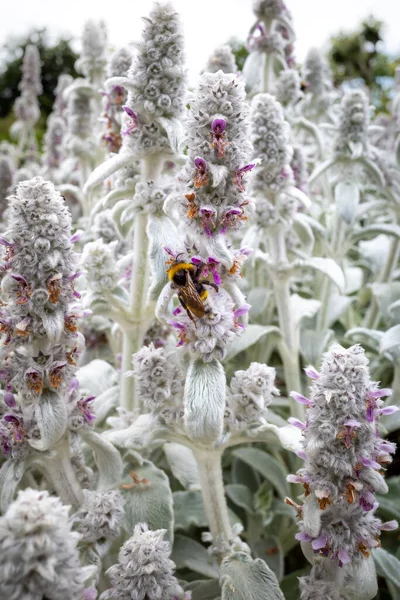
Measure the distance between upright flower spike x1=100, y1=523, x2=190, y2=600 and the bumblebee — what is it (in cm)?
57

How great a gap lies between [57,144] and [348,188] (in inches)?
107

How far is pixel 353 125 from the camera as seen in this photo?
2.93 m

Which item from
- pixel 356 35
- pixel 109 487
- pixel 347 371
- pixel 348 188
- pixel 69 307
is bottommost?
pixel 109 487

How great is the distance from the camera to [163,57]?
178 centimetres

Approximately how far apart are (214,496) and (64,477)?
1.55 feet

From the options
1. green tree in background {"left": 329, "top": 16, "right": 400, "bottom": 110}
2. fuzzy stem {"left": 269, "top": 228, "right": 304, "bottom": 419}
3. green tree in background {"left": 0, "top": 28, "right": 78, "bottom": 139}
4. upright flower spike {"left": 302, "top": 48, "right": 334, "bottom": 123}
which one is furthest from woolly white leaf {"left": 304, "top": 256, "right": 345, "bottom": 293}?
green tree in background {"left": 0, "top": 28, "right": 78, "bottom": 139}

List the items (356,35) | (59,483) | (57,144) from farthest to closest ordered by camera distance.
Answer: (356,35) → (57,144) → (59,483)

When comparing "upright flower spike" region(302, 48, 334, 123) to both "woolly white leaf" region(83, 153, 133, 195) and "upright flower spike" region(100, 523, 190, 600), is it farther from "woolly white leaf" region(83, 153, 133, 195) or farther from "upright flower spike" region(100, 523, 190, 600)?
"upright flower spike" region(100, 523, 190, 600)

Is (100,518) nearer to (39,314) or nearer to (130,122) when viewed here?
(39,314)

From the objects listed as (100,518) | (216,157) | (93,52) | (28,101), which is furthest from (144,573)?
(28,101)

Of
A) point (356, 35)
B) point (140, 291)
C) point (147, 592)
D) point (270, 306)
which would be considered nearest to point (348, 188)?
point (270, 306)

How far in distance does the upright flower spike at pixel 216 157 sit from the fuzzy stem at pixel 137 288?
0.35m

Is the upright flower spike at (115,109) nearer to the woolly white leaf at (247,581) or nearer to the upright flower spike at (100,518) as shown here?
the upright flower spike at (100,518)

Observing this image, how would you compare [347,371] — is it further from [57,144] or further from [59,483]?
[57,144]
